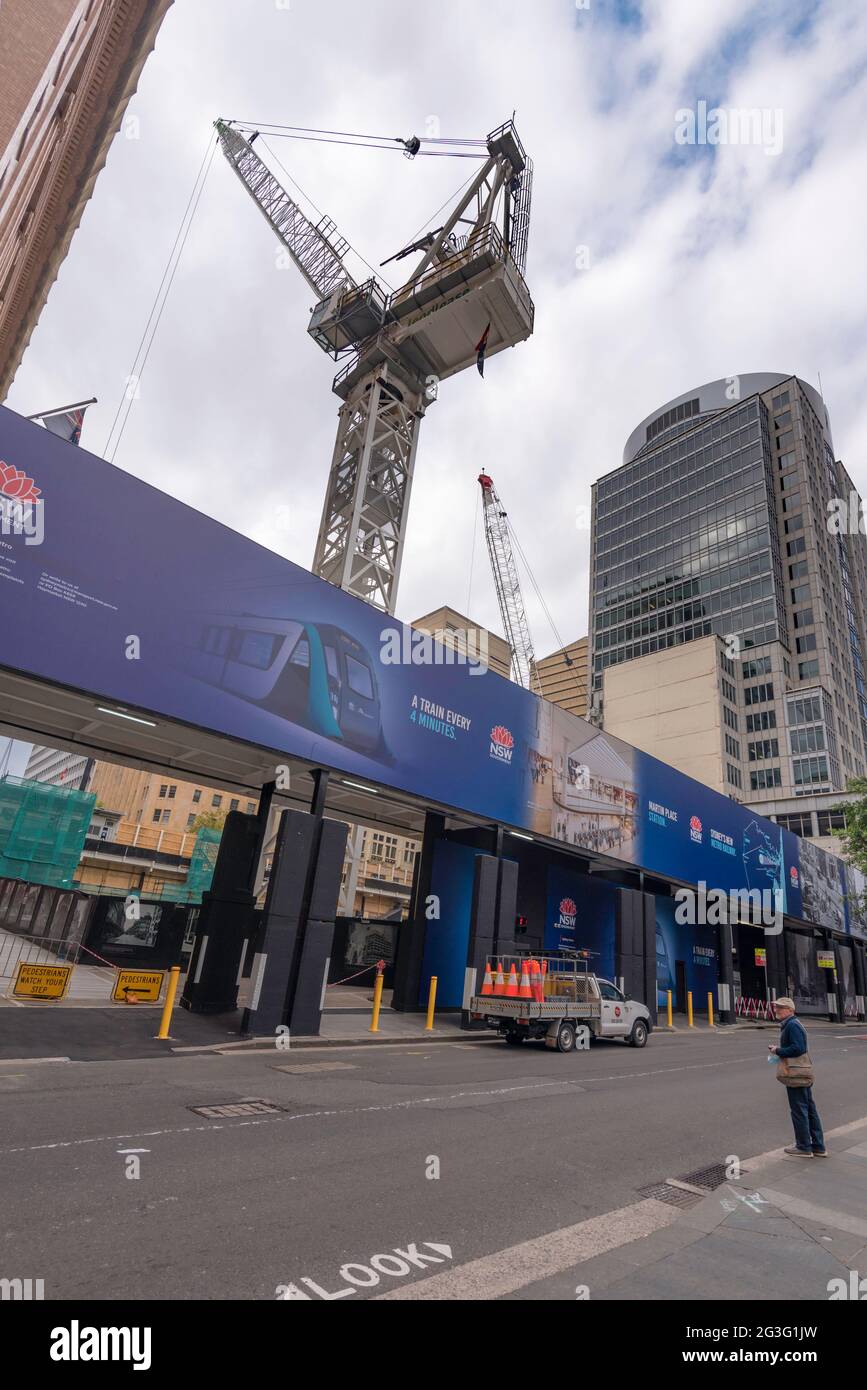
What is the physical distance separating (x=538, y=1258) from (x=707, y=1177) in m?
3.67

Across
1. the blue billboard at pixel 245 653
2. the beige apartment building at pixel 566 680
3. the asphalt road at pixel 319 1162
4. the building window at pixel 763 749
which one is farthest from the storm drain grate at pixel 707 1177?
the beige apartment building at pixel 566 680

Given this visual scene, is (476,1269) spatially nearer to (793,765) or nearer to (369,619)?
(369,619)

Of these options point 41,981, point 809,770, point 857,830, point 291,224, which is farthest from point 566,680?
point 41,981

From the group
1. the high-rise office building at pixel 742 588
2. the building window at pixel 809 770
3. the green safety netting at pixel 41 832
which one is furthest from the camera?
the high-rise office building at pixel 742 588

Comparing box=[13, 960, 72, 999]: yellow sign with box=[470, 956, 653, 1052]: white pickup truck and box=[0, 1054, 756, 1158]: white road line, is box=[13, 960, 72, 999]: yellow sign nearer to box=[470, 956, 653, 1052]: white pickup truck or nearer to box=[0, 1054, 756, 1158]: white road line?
box=[0, 1054, 756, 1158]: white road line

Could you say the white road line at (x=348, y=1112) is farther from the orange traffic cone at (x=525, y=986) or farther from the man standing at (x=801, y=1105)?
→ the man standing at (x=801, y=1105)

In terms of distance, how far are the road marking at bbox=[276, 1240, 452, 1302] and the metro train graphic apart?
12276 millimetres

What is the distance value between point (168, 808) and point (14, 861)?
237 feet

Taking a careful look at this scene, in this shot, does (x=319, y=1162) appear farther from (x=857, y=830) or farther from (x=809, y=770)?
(x=809, y=770)

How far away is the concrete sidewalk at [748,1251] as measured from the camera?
4.42 meters

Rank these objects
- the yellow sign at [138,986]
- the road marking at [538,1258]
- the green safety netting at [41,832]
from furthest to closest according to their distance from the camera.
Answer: the green safety netting at [41,832], the yellow sign at [138,986], the road marking at [538,1258]

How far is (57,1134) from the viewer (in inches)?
274

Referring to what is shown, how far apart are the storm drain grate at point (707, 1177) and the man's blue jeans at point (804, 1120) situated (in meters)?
1.43

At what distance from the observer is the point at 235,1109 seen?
8695mm
